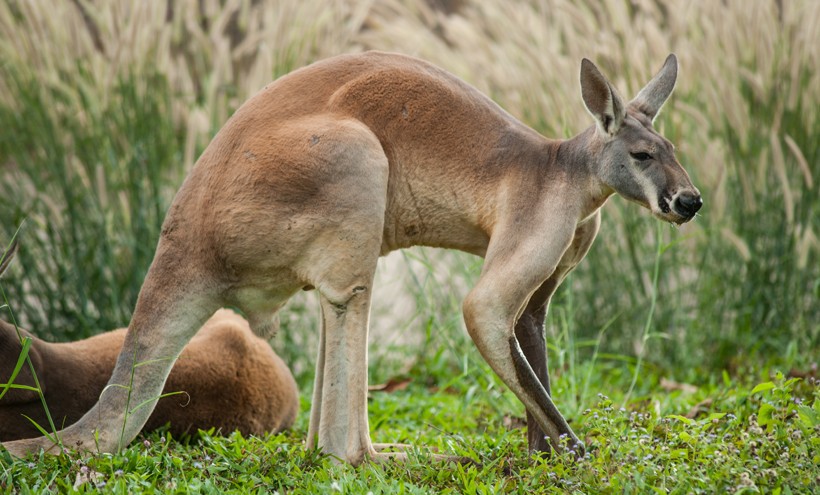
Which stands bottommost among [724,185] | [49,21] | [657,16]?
[724,185]

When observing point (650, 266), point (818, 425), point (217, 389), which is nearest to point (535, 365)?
point (818, 425)

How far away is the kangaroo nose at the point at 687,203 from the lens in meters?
3.65

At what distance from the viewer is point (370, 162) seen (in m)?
3.76

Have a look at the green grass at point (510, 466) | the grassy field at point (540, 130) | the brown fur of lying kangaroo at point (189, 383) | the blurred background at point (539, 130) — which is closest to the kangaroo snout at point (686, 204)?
the green grass at point (510, 466)

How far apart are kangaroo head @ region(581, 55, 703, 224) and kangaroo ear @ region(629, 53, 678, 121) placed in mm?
90

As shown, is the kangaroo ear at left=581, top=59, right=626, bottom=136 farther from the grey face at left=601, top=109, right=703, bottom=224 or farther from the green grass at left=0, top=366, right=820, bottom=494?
the green grass at left=0, top=366, right=820, bottom=494

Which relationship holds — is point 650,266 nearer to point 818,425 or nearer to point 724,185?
point 724,185

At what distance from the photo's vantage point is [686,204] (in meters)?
3.66

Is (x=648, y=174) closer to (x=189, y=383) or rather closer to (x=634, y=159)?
(x=634, y=159)

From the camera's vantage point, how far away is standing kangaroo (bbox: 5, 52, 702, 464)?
12.3 feet

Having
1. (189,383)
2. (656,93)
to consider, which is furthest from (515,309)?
(189,383)

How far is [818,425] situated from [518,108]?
11.7 ft

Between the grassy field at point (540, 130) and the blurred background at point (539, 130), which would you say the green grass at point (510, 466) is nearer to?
the grassy field at point (540, 130)

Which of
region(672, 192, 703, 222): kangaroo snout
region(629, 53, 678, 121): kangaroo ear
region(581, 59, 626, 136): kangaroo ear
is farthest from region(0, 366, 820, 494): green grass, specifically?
region(629, 53, 678, 121): kangaroo ear
